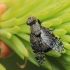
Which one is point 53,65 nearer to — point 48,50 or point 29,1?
point 48,50

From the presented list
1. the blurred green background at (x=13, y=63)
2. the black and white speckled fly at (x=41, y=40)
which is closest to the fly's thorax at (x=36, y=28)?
the black and white speckled fly at (x=41, y=40)

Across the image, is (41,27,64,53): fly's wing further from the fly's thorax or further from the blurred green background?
the blurred green background

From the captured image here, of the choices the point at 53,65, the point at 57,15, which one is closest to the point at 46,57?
A: the point at 53,65

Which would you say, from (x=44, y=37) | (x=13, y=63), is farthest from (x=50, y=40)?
(x=13, y=63)

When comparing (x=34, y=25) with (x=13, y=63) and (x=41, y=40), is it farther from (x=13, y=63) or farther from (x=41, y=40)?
(x=13, y=63)

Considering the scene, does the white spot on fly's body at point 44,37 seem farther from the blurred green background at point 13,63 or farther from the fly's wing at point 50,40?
the blurred green background at point 13,63

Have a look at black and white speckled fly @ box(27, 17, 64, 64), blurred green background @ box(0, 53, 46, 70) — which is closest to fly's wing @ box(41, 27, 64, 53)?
black and white speckled fly @ box(27, 17, 64, 64)
